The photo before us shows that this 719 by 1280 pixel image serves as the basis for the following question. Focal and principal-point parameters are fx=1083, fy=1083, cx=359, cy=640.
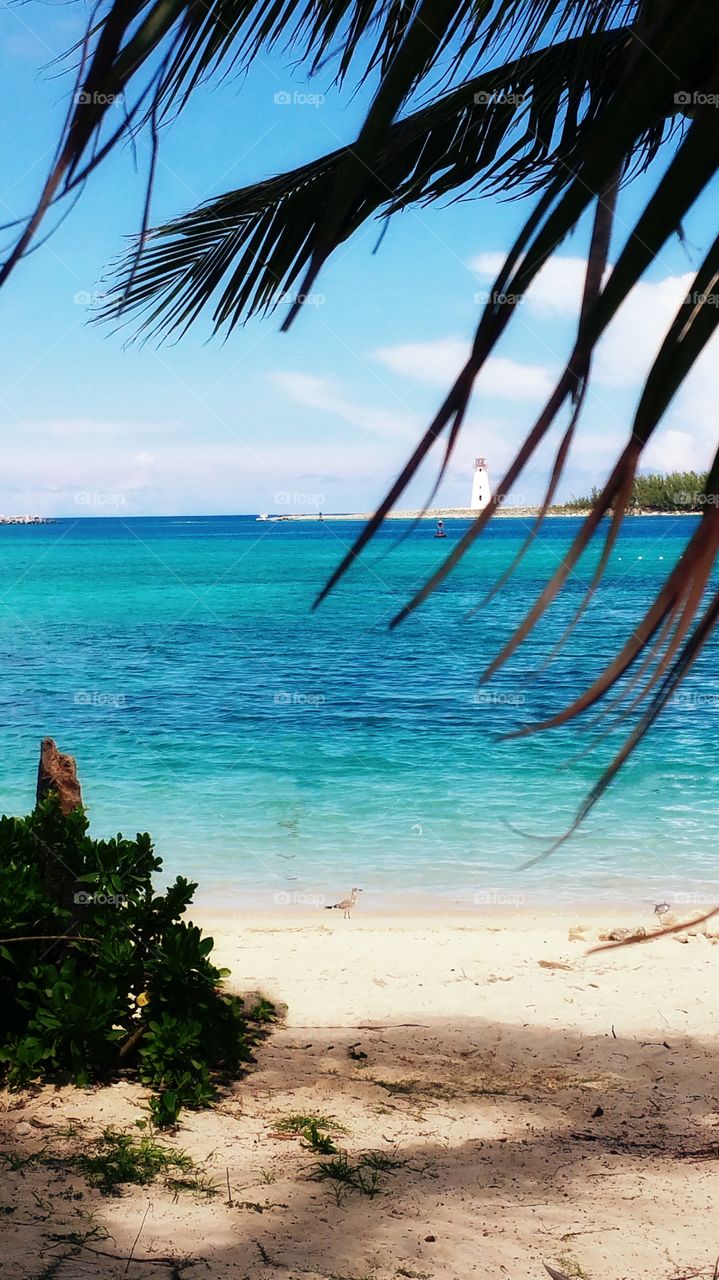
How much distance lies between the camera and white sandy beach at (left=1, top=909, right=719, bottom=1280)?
11.1ft

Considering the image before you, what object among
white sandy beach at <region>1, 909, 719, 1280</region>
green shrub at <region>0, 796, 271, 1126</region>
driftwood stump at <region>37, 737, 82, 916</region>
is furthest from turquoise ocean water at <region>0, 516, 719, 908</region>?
driftwood stump at <region>37, 737, 82, 916</region>

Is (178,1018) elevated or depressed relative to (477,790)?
elevated

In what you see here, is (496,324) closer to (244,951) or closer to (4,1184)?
(4,1184)

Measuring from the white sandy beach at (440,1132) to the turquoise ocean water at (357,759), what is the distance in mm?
1533

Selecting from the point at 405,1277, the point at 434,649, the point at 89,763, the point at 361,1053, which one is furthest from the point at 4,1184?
the point at 434,649

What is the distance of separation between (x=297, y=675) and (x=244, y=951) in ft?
68.6

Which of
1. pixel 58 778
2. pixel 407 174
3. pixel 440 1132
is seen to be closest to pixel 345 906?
pixel 58 778

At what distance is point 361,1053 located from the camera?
A: 5227mm

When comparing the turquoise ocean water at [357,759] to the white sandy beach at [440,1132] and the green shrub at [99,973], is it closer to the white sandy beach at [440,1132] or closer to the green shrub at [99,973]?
the white sandy beach at [440,1132]

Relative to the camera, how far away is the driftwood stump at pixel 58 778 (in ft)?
16.4

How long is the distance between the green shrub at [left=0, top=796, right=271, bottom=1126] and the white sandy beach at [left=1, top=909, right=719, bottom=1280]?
158 millimetres

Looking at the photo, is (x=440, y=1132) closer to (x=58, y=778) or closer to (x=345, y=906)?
(x=58, y=778)

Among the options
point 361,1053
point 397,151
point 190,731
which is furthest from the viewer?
point 190,731

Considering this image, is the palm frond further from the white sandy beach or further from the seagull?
the seagull
